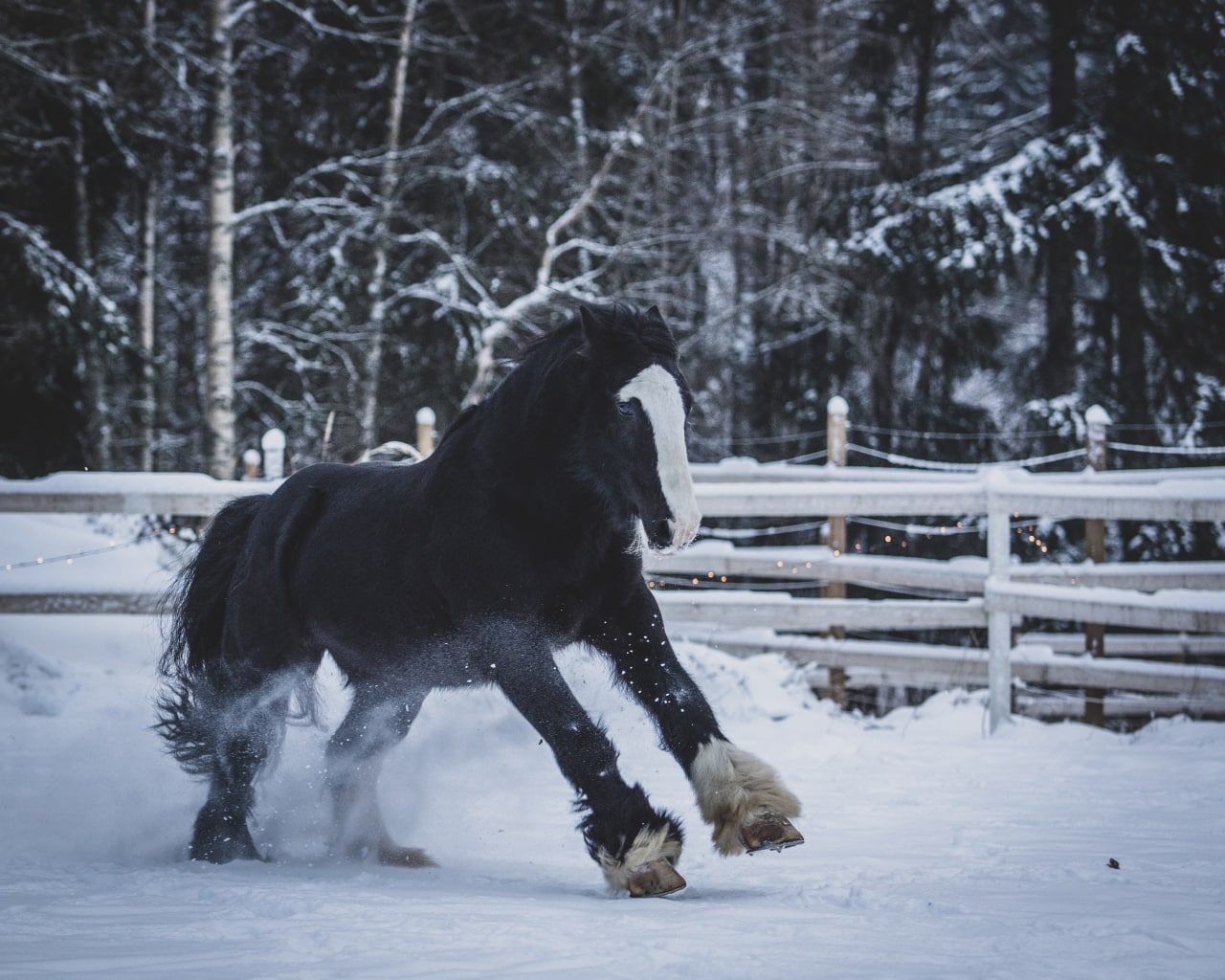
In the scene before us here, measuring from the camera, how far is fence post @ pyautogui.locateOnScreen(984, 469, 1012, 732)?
6512 millimetres

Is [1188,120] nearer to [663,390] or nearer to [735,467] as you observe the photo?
[735,467]

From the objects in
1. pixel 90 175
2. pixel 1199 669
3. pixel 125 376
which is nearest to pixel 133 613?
pixel 1199 669

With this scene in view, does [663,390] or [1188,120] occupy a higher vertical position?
[1188,120]

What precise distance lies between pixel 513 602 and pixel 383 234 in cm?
1097

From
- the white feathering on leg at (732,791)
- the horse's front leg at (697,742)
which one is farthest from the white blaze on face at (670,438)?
the white feathering on leg at (732,791)

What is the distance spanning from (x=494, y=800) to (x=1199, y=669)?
392 cm

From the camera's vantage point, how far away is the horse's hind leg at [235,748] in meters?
4.11

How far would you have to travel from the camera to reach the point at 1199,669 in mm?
6129

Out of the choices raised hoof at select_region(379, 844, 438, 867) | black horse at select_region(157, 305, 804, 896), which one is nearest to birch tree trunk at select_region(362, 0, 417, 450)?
black horse at select_region(157, 305, 804, 896)

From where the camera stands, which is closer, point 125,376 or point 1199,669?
point 1199,669

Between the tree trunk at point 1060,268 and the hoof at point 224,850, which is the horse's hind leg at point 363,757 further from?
the tree trunk at point 1060,268

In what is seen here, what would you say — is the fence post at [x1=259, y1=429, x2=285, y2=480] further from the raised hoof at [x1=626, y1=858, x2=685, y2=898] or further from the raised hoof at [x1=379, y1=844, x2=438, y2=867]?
the raised hoof at [x1=626, y1=858, x2=685, y2=898]

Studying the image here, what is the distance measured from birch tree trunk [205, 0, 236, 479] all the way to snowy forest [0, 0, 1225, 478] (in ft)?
0.12

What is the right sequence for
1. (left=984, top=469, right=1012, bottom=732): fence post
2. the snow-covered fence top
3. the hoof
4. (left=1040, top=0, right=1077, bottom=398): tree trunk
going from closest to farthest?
the hoof < the snow-covered fence top < (left=984, top=469, right=1012, bottom=732): fence post < (left=1040, top=0, right=1077, bottom=398): tree trunk
